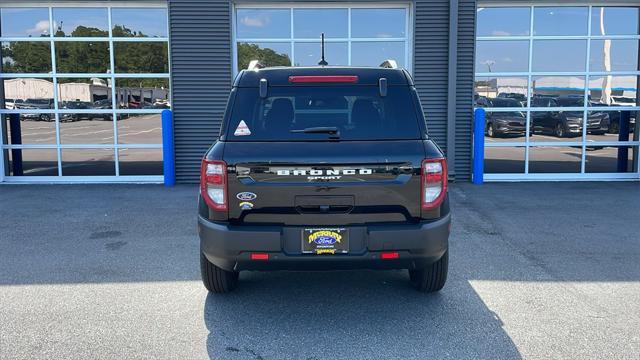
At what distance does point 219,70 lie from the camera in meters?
10.6

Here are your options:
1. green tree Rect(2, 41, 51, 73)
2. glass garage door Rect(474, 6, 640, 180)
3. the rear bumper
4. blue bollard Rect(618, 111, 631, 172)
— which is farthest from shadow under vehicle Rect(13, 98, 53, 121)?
blue bollard Rect(618, 111, 631, 172)

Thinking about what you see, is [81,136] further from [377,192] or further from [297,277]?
[377,192]

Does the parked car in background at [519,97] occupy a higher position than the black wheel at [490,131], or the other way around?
the parked car in background at [519,97]

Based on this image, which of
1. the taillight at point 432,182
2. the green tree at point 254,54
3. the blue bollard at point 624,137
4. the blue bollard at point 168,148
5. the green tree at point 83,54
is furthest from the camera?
the blue bollard at point 624,137

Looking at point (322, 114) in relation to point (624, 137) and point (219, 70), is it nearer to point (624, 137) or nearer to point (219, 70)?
point (219, 70)

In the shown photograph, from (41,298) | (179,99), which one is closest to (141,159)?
(179,99)

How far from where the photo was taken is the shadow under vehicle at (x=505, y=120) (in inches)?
440

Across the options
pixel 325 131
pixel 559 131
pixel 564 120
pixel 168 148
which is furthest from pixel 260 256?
pixel 564 120

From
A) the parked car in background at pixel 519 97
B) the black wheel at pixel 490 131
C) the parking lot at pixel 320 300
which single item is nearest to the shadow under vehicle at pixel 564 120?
the parked car in background at pixel 519 97

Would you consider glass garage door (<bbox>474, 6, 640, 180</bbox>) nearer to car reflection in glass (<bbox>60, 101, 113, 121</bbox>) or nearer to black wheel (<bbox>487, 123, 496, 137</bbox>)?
black wheel (<bbox>487, 123, 496, 137</bbox>)

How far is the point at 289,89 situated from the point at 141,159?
8.60 meters

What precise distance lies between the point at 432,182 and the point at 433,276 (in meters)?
1.03

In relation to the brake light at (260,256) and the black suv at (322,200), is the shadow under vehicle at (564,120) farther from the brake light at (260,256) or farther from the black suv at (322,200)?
the brake light at (260,256)

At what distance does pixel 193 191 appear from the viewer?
10062mm
